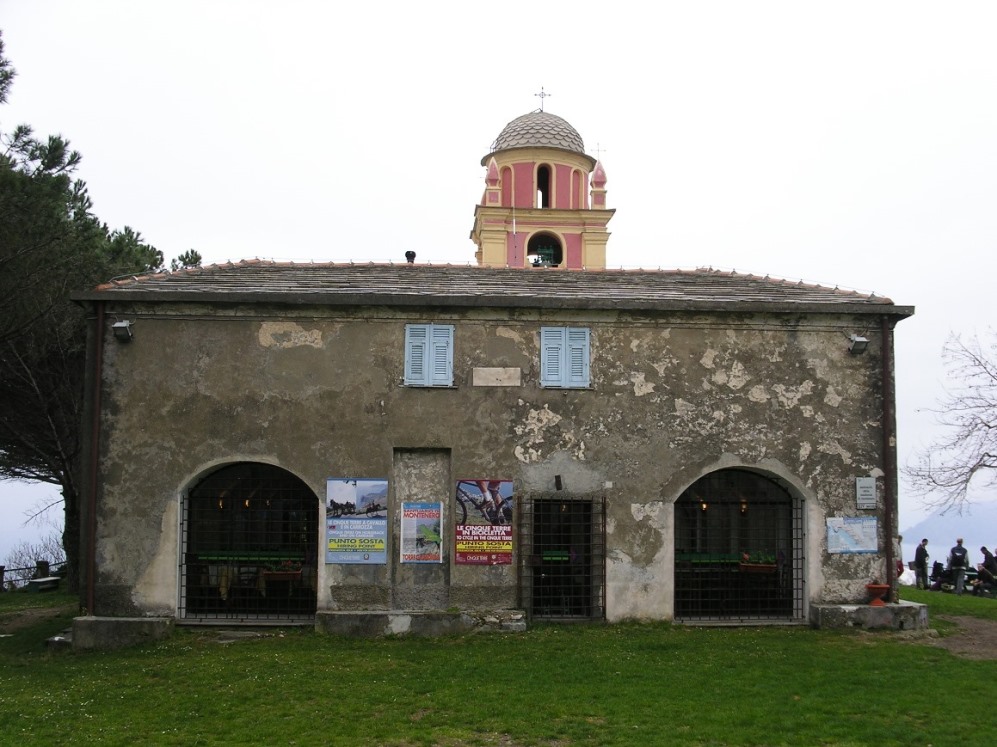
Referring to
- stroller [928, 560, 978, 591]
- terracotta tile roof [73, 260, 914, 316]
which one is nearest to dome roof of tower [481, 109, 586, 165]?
terracotta tile roof [73, 260, 914, 316]

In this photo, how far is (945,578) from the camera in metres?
23.9

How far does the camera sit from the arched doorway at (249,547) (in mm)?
15523

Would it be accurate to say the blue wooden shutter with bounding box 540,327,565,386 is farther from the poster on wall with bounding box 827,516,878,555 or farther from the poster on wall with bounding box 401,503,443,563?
the poster on wall with bounding box 827,516,878,555

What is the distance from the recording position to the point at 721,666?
1250cm

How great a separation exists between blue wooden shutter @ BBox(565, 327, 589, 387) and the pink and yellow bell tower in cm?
1803

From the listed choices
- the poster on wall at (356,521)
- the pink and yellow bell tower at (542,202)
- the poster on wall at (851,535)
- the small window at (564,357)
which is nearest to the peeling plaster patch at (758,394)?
the poster on wall at (851,535)

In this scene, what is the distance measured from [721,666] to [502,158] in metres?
25.8

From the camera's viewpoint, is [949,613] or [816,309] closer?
[816,309]

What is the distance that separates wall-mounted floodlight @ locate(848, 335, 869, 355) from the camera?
15.6 m

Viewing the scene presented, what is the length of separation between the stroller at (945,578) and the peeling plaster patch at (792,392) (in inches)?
427

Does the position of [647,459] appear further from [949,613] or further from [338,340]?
[949,613]

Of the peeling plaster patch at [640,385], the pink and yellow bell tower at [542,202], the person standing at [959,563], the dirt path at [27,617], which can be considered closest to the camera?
the peeling plaster patch at [640,385]

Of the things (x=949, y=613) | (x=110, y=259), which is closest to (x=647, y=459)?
(x=949, y=613)

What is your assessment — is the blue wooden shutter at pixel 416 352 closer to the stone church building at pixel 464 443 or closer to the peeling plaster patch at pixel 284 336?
the stone church building at pixel 464 443
